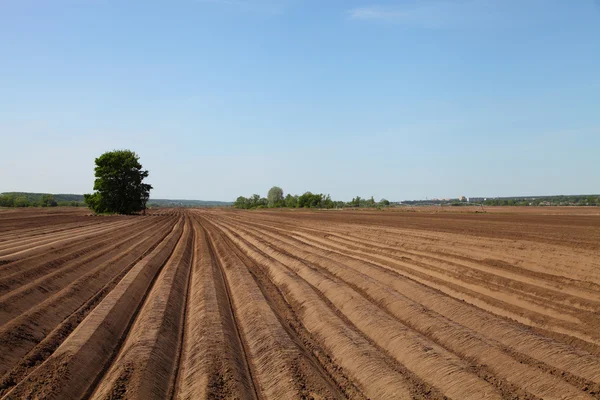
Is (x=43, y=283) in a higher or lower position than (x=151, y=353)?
higher

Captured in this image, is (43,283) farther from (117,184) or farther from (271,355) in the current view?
(117,184)

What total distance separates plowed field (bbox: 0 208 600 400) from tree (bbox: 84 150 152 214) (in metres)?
60.2

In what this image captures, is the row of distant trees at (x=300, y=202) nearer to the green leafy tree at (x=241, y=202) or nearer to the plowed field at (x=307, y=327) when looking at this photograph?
the green leafy tree at (x=241, y=202)

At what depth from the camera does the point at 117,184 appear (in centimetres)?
7894

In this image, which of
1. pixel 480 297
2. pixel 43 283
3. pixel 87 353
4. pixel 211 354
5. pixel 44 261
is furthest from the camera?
pixel 44 261

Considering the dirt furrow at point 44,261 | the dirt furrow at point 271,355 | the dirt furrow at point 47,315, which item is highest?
the dirt furrow at point 44,261

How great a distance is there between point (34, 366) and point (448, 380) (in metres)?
6.83

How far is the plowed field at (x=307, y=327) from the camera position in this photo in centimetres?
743

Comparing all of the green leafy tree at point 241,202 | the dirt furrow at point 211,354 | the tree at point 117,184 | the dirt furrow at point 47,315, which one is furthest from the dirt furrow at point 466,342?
the green leafy tree at point 241,202

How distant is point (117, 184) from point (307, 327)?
7406cm

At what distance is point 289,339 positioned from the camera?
9695mm

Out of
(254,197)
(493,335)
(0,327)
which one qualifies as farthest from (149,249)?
(254,197)

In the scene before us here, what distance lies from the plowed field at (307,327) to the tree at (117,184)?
6017 cm

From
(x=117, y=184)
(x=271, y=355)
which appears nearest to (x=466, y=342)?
(x=271, y=355)
